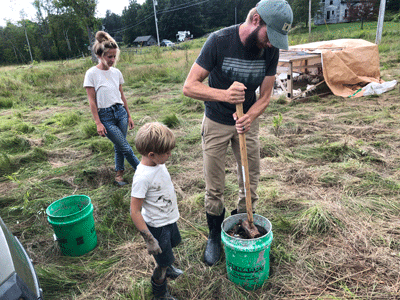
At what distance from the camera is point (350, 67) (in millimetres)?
7301

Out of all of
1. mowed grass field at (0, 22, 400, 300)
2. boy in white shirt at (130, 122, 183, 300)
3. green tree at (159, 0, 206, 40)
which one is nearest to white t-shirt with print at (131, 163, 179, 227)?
boy in white shirt at (130, 122, 183, 300)

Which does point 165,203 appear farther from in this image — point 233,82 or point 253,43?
point 253,43

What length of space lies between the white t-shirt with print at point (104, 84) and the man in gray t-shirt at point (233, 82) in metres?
1.56

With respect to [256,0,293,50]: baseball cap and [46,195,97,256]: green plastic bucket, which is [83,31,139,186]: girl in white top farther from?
[256,0,293,50]: baseball cap

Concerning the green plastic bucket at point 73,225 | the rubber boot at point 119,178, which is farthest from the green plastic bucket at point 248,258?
the rubber boot at point 119,178

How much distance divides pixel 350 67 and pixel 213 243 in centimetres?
689

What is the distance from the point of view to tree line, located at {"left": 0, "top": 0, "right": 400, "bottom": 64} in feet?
137

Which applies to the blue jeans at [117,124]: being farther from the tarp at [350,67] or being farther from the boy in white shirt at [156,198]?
the tarp at [350,67]

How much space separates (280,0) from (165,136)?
1.11 metres

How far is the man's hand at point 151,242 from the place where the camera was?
5.35ft

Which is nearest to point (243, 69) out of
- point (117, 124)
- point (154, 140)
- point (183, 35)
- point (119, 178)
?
point (154, 140)

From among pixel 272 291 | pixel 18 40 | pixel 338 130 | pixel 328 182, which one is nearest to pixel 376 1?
pixel 338 130

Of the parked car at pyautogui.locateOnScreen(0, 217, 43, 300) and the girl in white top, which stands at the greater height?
the girl in white top

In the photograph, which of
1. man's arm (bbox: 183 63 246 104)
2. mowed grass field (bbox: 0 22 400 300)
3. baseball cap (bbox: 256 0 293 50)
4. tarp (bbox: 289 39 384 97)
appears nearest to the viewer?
baseball cap (bbox: 256 0 293 50)
